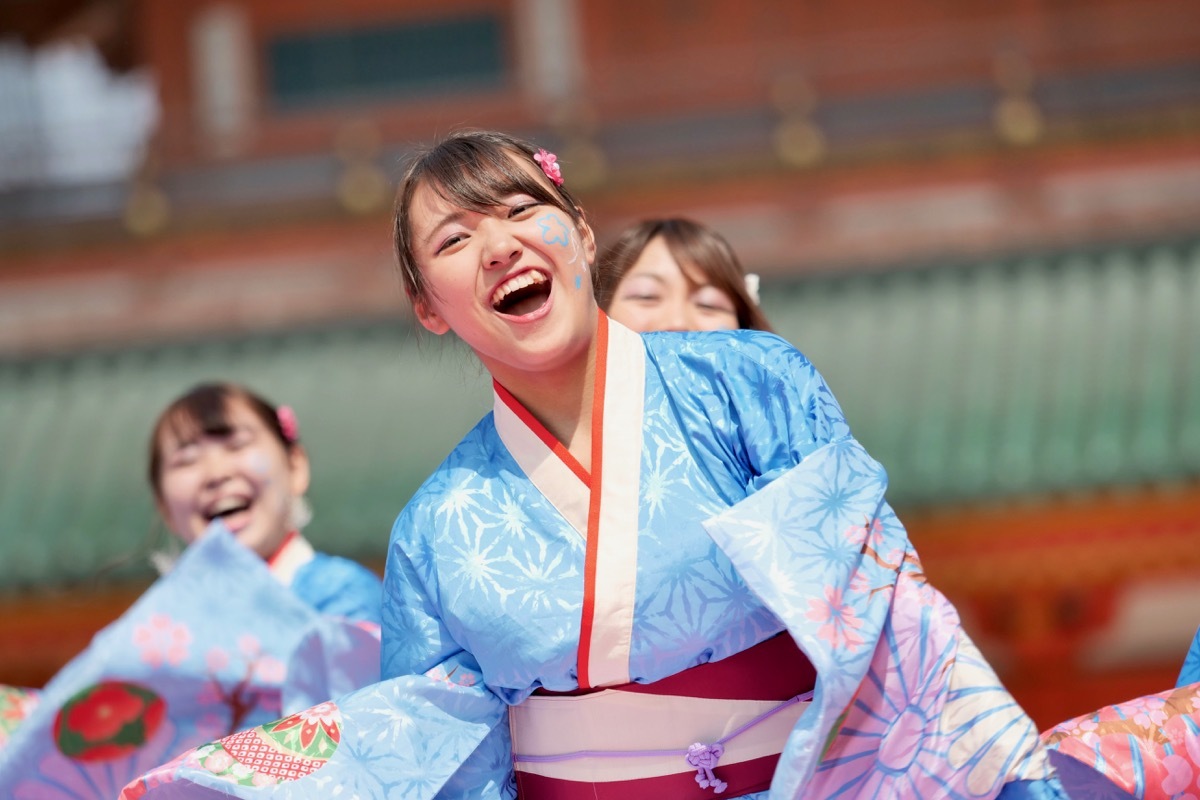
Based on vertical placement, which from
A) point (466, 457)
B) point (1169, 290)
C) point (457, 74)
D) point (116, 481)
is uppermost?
point (457, 74)

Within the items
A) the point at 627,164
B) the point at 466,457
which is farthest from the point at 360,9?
the point at 466,457

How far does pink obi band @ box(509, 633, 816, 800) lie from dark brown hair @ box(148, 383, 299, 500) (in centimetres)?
151

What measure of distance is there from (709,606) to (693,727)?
21cm

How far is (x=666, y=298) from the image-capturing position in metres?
3.39

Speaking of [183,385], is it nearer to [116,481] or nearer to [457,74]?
[116,481]

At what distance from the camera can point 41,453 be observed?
706 centimetres

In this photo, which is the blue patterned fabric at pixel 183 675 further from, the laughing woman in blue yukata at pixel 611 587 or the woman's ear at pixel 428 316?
the woman's ear at pixel 428 316

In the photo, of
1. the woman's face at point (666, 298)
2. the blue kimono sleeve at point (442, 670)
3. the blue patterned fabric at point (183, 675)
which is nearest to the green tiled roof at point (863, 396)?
the woman's face at point (666, 298)

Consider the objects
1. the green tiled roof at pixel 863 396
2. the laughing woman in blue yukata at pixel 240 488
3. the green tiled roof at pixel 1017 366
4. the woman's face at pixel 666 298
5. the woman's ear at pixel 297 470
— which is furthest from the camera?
the green tiled roof at pixel 863 396

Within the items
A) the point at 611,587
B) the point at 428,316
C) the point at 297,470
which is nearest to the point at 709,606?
the point at 611,587

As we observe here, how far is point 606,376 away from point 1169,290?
4642 millimetres

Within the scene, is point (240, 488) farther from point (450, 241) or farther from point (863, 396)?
point (863, 396)

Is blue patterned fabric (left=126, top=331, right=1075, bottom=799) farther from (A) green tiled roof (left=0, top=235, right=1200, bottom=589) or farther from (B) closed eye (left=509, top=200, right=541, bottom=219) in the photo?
(A) green tiled roof (left=0, top=235, right=1200, bottom=589)

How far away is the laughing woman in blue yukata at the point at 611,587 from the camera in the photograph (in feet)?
7.33
